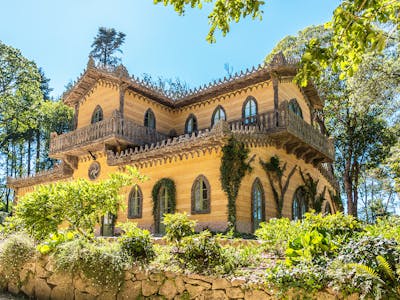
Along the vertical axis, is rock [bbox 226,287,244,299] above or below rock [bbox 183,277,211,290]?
below

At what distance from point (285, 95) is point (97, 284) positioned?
1463 cm

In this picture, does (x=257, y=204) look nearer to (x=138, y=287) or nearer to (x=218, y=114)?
(x=218, y=114)

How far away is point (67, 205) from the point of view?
9305 mm

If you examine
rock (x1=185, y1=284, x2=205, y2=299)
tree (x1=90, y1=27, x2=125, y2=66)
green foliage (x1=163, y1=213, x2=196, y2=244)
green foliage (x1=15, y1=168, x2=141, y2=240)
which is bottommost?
rock (x1=185, y1=284, x2=205, y2=299)

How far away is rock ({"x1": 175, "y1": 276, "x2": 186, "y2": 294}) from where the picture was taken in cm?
690

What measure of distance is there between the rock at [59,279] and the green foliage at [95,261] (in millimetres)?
222

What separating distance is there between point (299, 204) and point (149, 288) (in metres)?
13.6

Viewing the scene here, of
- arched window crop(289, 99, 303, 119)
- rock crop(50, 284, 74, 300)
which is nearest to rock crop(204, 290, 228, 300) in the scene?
rock crop(50, 284, 74, 300)

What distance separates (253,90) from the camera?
1975 cm

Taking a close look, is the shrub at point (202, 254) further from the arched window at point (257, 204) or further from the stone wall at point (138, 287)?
the arched window at point (257, 204)

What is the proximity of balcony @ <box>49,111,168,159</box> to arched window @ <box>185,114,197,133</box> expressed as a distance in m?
1.38

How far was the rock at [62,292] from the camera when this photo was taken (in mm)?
8297

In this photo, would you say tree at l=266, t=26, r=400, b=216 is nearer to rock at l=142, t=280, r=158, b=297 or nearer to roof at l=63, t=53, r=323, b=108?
roof at l=63, t=53, r=323, b=108

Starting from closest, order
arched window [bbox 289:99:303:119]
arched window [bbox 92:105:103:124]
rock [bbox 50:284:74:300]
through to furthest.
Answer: rock [bbox 50:284:74:300], arched window [bbox 289:99:303:119], arched window [bbox 92:105:103:124]
